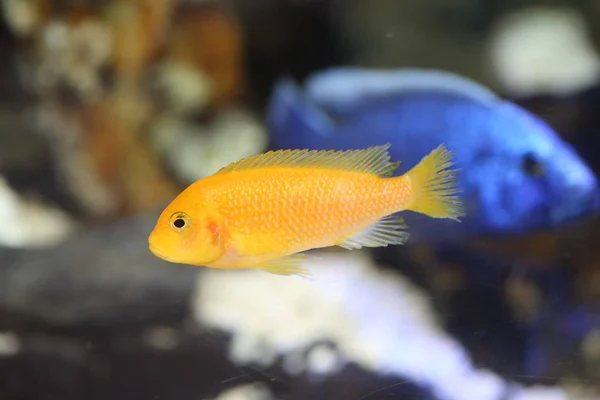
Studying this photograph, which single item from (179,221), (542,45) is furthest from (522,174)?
(542,45)

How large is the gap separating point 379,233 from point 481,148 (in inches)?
10.3

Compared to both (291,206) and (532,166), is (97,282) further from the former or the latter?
(532,166)

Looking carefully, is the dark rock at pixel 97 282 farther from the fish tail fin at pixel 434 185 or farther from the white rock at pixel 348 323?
the fish tail fin at pixel 434 185

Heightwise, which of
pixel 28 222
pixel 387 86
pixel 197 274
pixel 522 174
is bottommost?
pixel 522 174

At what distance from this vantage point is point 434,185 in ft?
2.07

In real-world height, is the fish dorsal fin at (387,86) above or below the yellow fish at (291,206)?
above

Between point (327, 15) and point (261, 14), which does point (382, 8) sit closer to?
point (327, 15)

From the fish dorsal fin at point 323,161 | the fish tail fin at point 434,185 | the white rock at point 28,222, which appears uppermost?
the white rock at point 28,222

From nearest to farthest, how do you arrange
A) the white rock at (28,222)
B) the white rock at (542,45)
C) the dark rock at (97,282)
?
the dark rock at (97,282) → the white rock at (28,222) → the white rock at (542,45)

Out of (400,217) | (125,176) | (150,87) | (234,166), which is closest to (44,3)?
(150,87)

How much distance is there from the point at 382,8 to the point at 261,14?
59cm

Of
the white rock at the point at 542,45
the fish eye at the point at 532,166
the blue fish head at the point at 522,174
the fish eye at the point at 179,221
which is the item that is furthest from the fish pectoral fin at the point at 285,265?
the white rock at the point at 542,45

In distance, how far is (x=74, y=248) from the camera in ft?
4.52

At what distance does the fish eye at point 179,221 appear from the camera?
62 cm
